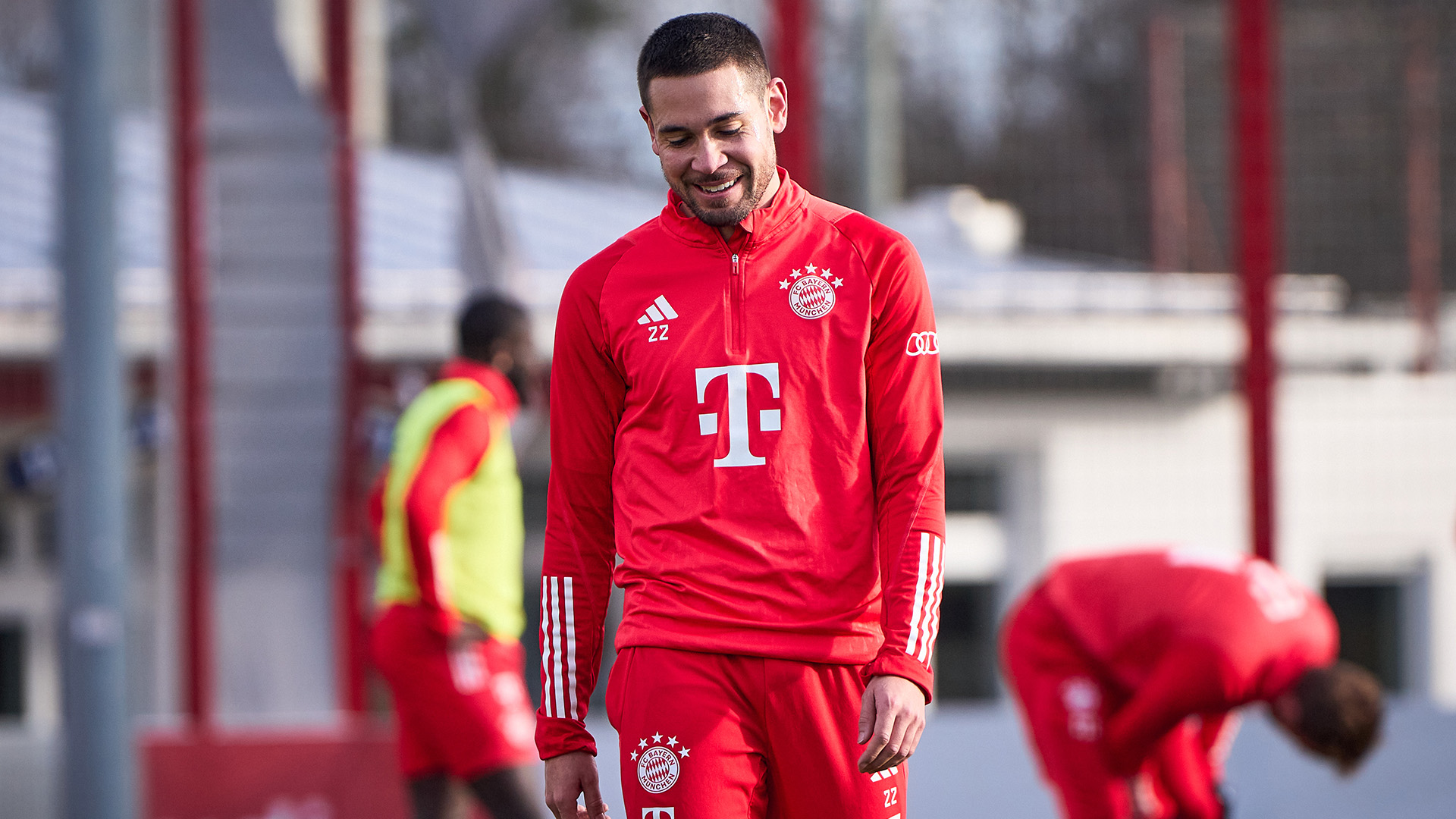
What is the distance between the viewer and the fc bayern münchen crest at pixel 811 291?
2.58 m

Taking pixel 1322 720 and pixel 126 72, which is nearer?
pixel 1322 720

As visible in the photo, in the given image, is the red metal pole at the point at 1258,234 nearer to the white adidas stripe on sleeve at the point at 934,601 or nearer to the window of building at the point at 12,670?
the white adidas stripe on sleeve at the point at 934,601

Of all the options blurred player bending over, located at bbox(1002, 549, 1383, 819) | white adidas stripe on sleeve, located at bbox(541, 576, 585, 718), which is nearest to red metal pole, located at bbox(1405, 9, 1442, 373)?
blurred player bending over, located at bbox(1002, 549, 1383, 819)

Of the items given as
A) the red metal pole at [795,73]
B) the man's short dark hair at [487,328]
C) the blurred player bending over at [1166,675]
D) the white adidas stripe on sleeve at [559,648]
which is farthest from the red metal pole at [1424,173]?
the white adidas stripe on sleeve at [559,648]

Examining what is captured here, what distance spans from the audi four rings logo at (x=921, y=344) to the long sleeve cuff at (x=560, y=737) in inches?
30.6

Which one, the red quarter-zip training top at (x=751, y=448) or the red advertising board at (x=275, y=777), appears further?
the red advertising board at (x=275, y=777)

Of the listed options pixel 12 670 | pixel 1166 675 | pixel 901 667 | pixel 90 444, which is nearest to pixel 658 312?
pixel 901 667

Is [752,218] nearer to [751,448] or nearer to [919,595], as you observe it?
[751,448]

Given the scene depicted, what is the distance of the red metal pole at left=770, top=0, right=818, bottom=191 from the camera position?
661 cm

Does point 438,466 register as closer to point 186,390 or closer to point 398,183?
point 186,390

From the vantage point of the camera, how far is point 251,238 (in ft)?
Result: 26.9

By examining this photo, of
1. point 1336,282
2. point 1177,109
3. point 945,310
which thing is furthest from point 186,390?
point 1336,282

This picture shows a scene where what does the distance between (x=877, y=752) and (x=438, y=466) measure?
2.47 metres

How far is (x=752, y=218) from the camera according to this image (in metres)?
2.61
